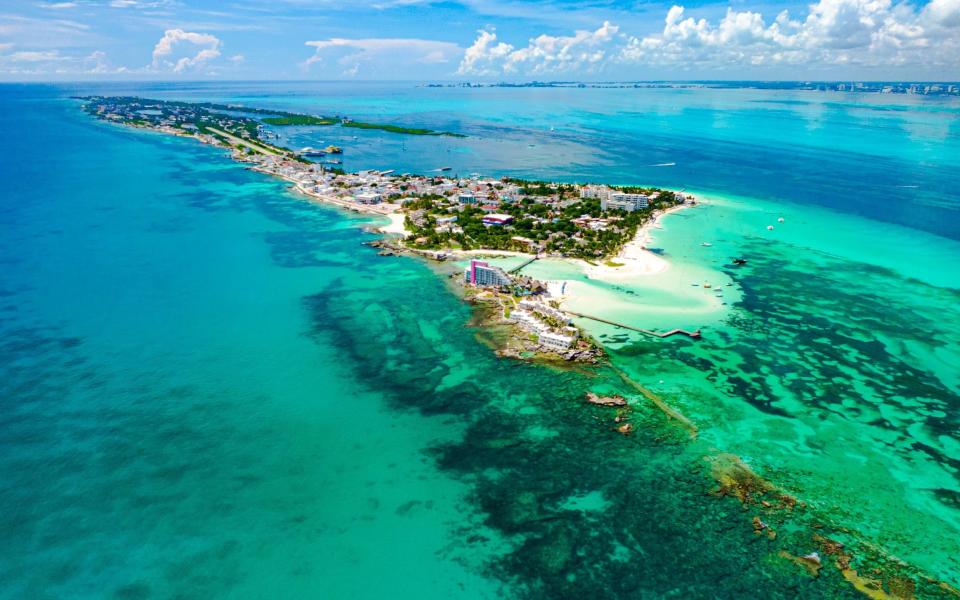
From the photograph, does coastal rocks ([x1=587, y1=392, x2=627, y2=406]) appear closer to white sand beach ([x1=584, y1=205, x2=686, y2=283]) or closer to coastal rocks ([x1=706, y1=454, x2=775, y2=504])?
coastal rocks ([x1=706, y1=454, x2=775, y2=504])

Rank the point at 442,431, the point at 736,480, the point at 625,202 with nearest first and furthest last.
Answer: the point at 736,480 → the point at 442,431 → the point at 625,202

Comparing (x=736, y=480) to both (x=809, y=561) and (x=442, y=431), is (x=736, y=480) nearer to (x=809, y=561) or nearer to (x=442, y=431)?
(x=809, y=561)

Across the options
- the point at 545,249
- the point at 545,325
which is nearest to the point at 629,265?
the point at 545,249

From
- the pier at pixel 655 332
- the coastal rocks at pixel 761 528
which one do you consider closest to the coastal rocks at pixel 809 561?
the coastal rocks at pixel 761 528

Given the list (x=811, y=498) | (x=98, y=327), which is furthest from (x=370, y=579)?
(x=98, y=327)

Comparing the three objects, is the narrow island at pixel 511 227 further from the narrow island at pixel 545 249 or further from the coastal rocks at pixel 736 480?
the coastal rocks at pixel 736 480

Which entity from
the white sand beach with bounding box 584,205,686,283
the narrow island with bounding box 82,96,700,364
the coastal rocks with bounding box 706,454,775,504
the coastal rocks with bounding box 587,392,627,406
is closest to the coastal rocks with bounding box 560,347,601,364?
the narrow island with bounding box 82,96,700,364
